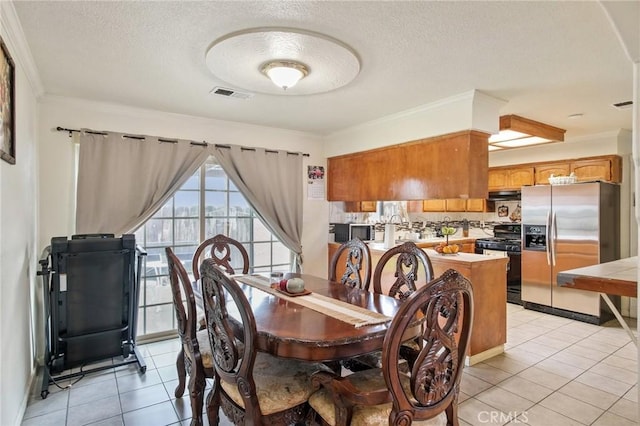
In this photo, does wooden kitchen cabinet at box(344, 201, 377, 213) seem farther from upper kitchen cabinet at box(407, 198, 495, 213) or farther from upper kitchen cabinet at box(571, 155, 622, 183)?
upper kitchen cabinet at box(571, 155, 622, 183)

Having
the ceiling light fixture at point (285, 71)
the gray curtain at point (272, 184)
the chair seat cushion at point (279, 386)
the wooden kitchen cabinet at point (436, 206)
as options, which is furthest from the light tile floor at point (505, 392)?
the wooden kitchen cabinet at point (436, 206)

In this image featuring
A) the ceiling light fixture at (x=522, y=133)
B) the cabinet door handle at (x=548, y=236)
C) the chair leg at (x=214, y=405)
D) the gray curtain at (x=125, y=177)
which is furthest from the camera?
the cabinet door handle at (x=548, y=236)

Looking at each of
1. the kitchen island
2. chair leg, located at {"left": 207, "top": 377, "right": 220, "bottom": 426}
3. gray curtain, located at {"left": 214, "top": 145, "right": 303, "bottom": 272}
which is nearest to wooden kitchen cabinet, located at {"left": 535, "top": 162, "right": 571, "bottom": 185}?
the kitchen island

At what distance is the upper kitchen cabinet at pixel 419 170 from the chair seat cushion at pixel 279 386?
7.13 feet

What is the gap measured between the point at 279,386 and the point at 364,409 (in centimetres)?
44

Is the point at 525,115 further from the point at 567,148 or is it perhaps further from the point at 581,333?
the point at 581,333

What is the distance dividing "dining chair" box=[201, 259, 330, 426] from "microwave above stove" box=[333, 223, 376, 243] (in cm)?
300

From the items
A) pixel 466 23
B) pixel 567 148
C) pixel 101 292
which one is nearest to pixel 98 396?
pixel 101 292

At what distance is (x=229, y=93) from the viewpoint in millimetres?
3068

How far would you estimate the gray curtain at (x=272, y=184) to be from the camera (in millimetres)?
4088

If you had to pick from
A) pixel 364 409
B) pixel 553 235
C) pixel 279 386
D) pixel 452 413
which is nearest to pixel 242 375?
pixel 279 386

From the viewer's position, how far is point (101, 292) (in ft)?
9.76

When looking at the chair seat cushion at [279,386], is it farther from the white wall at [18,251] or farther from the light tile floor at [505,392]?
the white wall at [18,251]

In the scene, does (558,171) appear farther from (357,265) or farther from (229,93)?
(229,93)
